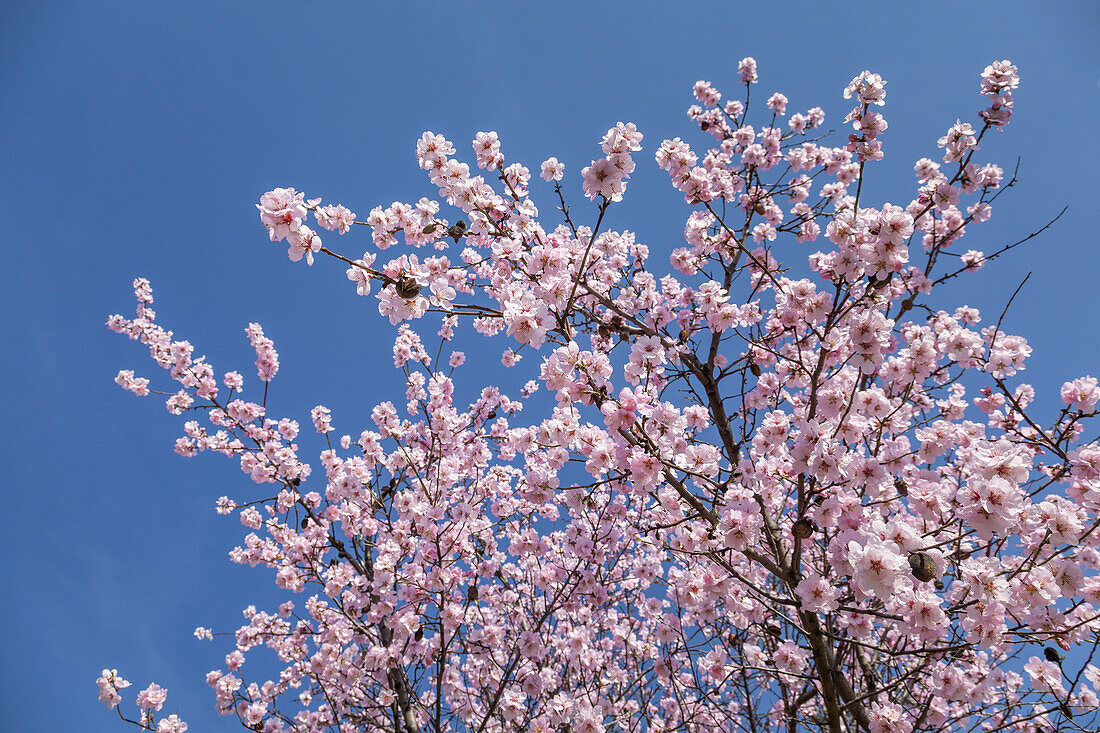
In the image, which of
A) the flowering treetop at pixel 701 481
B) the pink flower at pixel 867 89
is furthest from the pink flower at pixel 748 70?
the pink flower at pixel 867 89

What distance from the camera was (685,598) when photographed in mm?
4738

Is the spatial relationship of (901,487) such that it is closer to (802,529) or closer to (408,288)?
(802,529)

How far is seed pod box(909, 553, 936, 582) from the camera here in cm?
258

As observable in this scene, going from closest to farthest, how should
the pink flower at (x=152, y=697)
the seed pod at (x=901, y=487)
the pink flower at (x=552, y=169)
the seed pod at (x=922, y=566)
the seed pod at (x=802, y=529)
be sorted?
1. the seed pod at (x=922, y=566)
2. the seed pod at (x=802, y=529)
3. the seed pod at (x=901, y=487)
4. the pink flower at (x=552, y=169)
5. the pink flower at (x=152, y=697)

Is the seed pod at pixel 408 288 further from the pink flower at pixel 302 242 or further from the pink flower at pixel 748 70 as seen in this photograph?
the pink flower at pixel 748 70

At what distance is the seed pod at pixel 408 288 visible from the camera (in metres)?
2.95

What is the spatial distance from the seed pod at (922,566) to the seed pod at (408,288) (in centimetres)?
320

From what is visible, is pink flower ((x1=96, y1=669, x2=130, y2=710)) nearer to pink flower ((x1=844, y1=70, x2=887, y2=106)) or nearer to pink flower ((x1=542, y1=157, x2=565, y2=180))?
pink flower ((x1=542, y1=157, x2=565, y2=180))

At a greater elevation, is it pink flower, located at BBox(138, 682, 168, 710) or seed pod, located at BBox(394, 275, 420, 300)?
seed pod, located at BBox(394, 275, 420, 300)

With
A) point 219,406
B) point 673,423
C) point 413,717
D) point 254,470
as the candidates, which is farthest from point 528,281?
point 219,406

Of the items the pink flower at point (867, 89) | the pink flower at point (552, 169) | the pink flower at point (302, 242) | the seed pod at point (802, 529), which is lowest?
the seed pod at point (802, 529)

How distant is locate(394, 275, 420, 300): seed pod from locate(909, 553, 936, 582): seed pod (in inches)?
126

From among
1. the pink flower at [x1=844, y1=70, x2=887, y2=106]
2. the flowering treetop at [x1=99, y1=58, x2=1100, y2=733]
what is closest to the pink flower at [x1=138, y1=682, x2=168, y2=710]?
the flowering treetop at [x1=99, y1=58, x2=1100, y2=733]

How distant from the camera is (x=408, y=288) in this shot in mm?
2957
